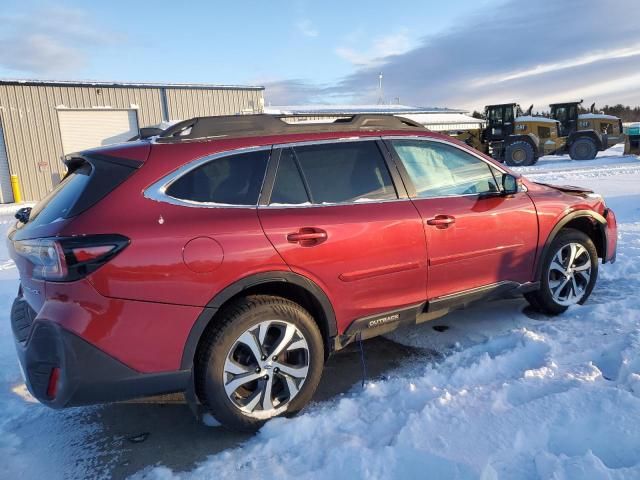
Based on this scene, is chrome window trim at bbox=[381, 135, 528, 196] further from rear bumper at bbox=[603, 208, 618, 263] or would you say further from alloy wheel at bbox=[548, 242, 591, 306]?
rear bumper at bbox=[603, 208, 618, 263]

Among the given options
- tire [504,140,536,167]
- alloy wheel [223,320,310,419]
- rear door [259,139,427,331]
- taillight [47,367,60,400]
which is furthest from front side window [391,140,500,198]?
tire [504,140,536,167]

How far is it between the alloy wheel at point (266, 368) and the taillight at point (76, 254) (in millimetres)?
822

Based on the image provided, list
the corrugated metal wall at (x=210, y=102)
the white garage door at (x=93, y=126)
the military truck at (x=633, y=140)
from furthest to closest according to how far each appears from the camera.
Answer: the corrugated metal wall at (x=210, y=102)
the military truck at (x=633, y=140)
the white garage door at (x=93, y=126)

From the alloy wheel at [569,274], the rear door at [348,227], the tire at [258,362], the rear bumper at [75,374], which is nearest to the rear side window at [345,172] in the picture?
the rear door at [348,227]

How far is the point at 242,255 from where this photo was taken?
259 cm

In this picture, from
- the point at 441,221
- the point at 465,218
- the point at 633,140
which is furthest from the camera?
the point at 633,140

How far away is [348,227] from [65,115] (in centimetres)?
1935

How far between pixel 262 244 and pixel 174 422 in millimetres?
1299

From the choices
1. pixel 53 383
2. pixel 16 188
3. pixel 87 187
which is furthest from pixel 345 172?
pixel 16 188

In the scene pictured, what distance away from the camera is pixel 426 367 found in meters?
3.38

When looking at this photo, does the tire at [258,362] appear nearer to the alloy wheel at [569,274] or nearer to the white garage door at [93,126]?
the alloy wheel at [569,274]

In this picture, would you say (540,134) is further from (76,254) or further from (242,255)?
(76,254)

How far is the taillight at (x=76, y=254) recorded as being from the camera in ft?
7.47

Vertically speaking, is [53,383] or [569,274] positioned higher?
[53,383]
